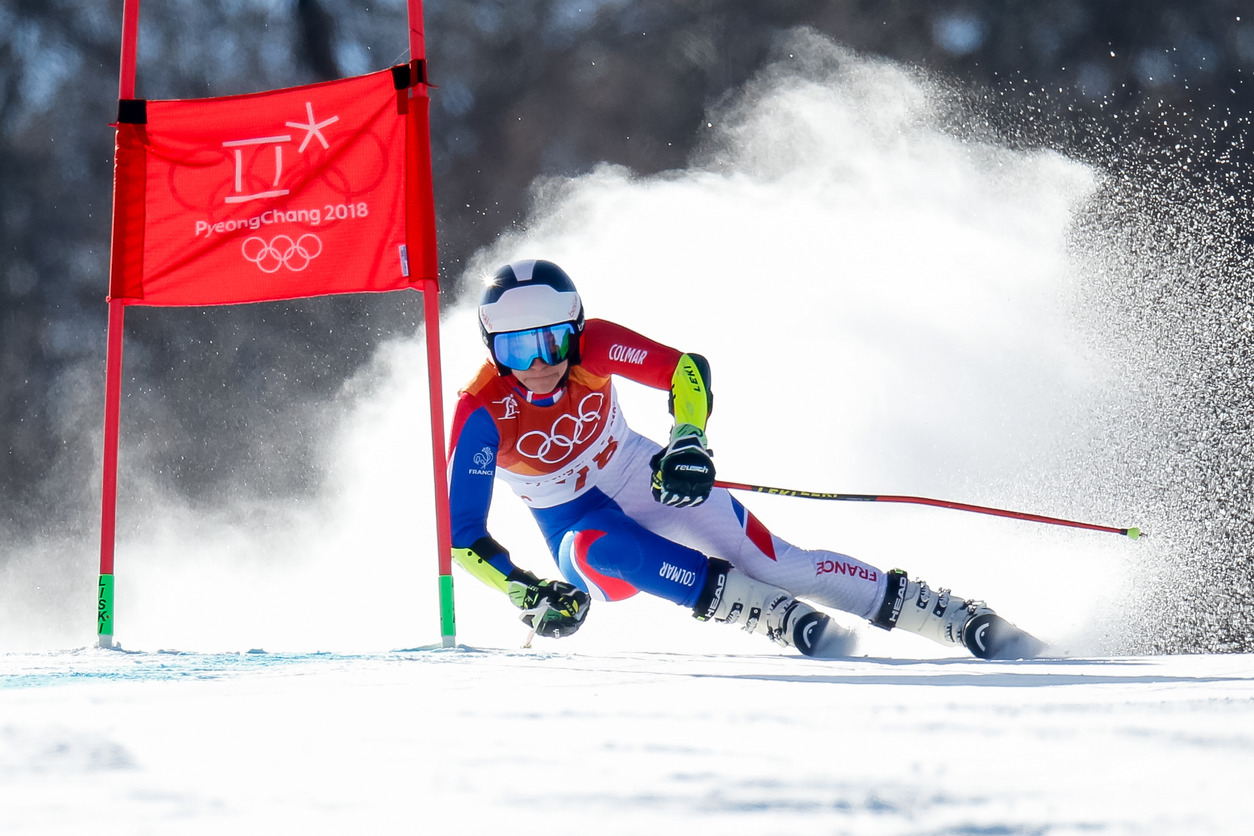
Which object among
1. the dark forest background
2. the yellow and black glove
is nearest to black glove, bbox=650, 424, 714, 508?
the yellow and black glove

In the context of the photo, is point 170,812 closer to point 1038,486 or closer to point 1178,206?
point 1038,486

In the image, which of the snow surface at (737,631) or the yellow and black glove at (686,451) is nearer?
the snow surface at (737,631)

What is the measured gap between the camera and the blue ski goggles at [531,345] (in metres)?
3.17

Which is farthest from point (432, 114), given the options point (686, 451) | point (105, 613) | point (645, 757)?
point (645, 757)

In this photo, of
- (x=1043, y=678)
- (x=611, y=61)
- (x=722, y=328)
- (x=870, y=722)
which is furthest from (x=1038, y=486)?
(x=611, y=61)

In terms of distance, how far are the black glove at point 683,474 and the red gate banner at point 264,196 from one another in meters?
1.02

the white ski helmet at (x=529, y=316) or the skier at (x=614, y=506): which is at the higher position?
the white ski helmet at (x=529, y=316)

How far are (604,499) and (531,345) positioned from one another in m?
0.55

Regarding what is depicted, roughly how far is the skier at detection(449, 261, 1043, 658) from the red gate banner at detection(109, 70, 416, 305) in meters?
0.53

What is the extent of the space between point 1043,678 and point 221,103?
2921mm

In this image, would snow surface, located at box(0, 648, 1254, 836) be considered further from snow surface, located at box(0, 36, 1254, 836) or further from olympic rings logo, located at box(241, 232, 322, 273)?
olympic rings logo, located at box(241, 232, 322, 273)

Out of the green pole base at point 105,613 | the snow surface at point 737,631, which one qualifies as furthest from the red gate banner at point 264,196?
the snow surface at point 737,631

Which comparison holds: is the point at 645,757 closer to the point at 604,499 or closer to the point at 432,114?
the point at 604,499

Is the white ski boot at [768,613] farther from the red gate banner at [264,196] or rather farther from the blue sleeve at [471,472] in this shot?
the red gate banner at [264,196]
